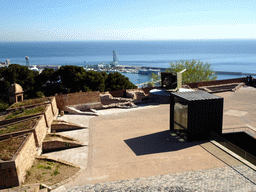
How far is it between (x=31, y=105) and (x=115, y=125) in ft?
22.8

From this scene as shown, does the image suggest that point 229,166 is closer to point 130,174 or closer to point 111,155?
point 130,174

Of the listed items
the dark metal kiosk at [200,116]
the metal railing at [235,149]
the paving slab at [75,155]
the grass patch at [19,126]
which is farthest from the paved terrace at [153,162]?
the grass patch at [19,126]

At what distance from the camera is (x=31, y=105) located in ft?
63.0

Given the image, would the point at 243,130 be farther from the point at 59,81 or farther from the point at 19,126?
the point at 59,81

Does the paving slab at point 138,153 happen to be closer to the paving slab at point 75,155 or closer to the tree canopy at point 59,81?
the paving slab at point 75,155

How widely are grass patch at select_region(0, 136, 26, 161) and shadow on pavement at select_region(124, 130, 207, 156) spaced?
563 cm

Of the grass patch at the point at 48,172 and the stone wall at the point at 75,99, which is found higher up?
the stone wall at the point at 75,99

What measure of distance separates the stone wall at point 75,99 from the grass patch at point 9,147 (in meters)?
9.36

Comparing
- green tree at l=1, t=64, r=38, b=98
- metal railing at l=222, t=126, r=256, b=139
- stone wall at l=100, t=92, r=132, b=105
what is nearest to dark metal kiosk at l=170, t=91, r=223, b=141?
metal railing at l=222, t=126, r=256, b=139

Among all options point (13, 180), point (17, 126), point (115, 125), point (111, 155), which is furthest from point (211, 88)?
point (13, 180)

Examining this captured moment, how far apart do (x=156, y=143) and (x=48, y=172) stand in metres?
5.84

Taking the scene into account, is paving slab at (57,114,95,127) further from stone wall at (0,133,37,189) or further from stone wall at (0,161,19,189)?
stone wall at (0,161,19,189)

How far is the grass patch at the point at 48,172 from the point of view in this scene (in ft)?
→ 34.0

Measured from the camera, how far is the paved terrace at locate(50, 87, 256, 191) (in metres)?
9.54
